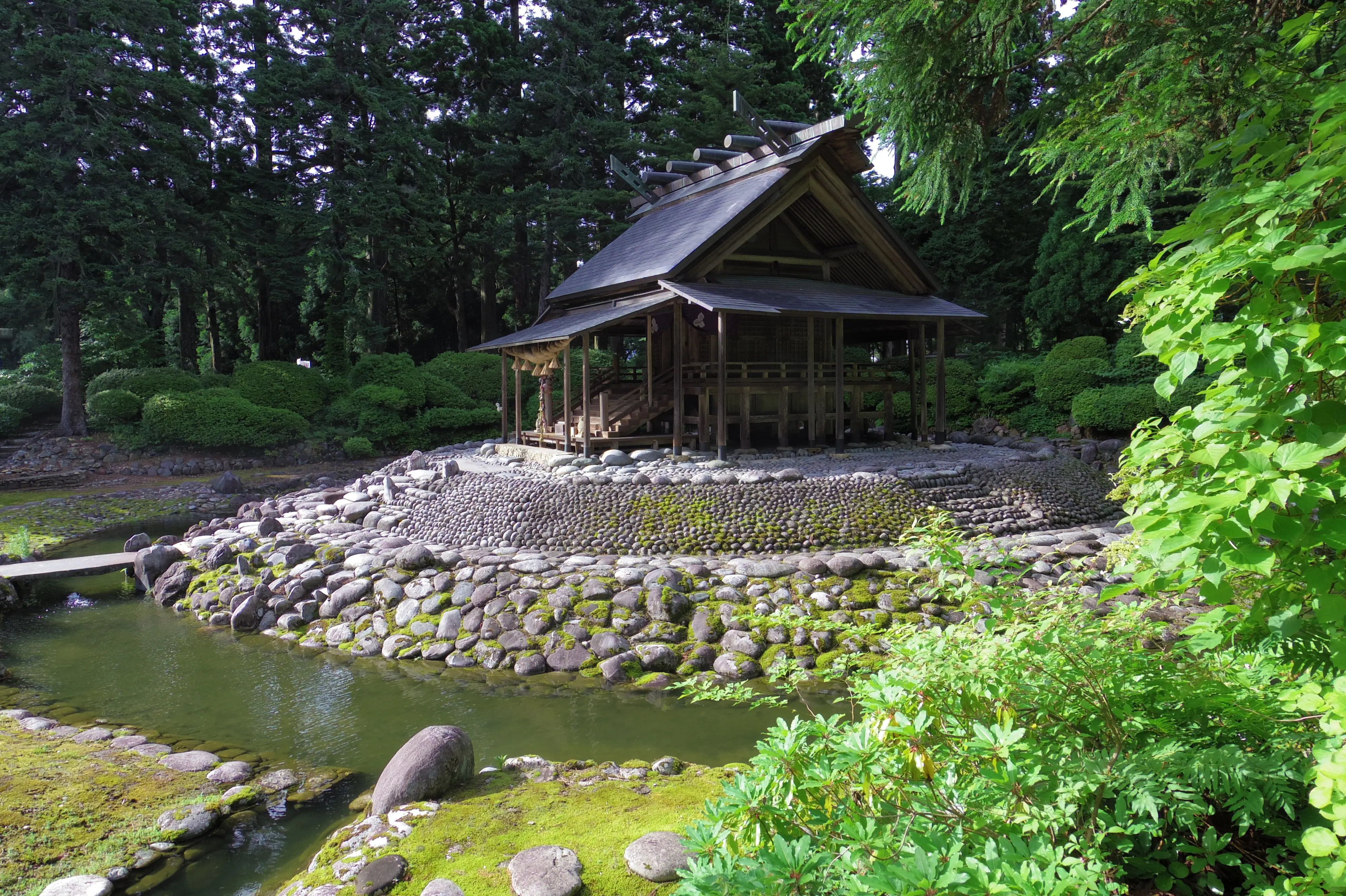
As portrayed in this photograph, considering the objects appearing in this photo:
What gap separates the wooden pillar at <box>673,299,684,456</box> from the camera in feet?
43.3

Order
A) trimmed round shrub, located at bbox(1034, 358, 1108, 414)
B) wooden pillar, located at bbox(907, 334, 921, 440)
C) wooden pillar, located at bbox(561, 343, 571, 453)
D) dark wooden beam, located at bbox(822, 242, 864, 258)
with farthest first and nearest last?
1. trimmed round shrub, located at bbox(1034, 358, 1108, 414)
2. wooden pillar, located at bbox(907, 334, 921, 440)
3. dark wooden beam, located at bbox(822, 242, 864, 258)
4. wooden pillar, located at bbox(561, 343, 571, 453)

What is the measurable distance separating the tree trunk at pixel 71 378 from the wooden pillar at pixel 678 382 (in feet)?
54.6

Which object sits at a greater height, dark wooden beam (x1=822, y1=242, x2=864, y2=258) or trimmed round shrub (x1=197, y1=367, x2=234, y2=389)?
dark wooden beam (x1=822, y1=242, x2=864, y2=258)

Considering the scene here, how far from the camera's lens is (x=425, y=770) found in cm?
508

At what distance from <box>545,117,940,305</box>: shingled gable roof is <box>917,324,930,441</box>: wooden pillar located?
3.82ft

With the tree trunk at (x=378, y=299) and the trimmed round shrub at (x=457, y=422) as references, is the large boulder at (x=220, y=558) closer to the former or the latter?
the trimmed round shrub at (x=457, y=422)

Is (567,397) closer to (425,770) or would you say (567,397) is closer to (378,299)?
(425,770)

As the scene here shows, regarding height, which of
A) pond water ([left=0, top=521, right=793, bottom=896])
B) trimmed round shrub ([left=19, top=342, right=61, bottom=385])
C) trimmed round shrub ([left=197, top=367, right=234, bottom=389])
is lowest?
pond water ([left=0, top=521, right=793, bottom=896])

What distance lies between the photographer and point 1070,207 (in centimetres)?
2191

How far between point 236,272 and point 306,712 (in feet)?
72.4

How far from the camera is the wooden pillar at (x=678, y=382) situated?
13.2 m

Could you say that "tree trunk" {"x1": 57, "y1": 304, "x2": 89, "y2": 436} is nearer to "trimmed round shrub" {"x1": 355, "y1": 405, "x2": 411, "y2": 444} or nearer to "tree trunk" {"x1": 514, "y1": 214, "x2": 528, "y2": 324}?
"trimmed round shrub" {"x1": 355, "y1": 405, "x2": 411, "y2": 444}

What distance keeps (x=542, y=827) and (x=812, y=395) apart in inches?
429

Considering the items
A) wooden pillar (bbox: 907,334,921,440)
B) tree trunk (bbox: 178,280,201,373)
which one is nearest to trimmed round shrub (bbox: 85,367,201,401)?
tree trunk (bbox: 178,280,201,373)
